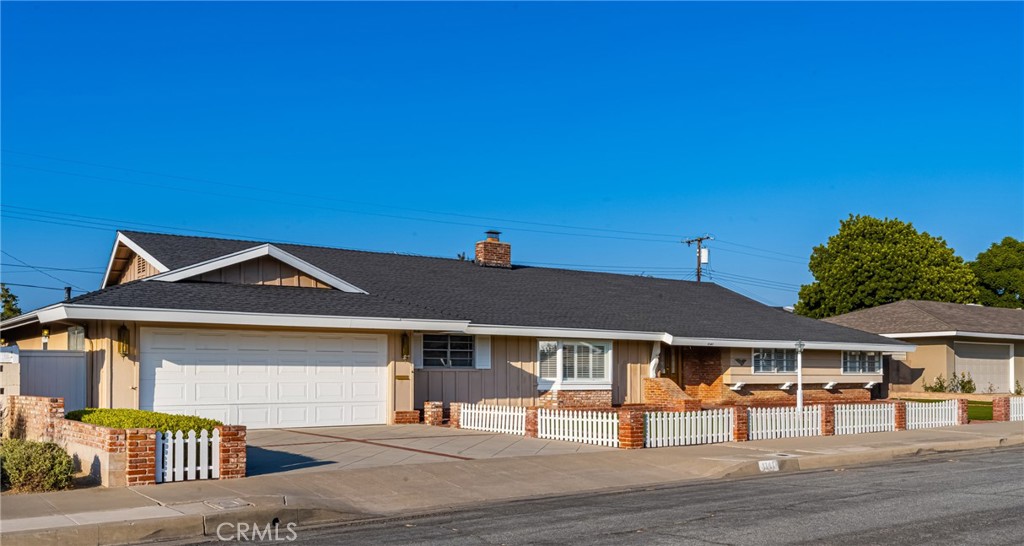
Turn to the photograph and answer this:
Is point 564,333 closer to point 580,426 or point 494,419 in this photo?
point 494,419

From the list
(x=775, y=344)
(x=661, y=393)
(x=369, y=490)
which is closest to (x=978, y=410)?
(x=775, y=344)

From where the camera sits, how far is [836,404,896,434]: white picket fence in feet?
73.3

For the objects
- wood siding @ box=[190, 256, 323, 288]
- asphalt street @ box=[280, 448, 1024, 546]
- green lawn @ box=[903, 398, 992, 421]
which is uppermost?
wood siding @ box=[190, 256, 323, 288]

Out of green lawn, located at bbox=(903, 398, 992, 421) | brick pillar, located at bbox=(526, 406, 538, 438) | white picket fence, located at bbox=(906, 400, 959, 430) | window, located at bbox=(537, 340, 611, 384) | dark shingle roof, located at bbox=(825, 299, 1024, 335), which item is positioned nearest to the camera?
brick pillar, located at bbox=(526, 406, 538, 438)

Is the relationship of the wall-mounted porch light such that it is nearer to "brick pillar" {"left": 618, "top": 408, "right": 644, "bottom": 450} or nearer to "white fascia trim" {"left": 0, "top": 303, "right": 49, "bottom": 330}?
"white fascia trim" {"left": 0, "top": 303, "right": 49, "bottom": 330}

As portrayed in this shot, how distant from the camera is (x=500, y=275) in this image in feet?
103

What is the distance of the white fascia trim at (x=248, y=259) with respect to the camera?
2100 cm

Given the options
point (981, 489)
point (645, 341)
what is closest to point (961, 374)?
point (645, 341)

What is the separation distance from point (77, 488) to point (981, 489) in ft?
39.4

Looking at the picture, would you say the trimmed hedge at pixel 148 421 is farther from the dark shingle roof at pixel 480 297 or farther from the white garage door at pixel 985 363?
the white garage door at pixel 985 363

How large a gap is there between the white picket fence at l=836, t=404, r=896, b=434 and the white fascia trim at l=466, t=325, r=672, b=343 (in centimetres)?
612

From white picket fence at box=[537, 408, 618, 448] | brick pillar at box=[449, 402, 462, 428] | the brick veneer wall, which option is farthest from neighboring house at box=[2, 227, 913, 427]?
white picket fence at box=[537, 408, 618, 448]

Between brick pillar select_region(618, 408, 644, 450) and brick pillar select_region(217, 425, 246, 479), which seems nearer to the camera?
brick pillar select_region(217, 425, 246, 479)

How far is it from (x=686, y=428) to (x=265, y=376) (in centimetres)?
893
